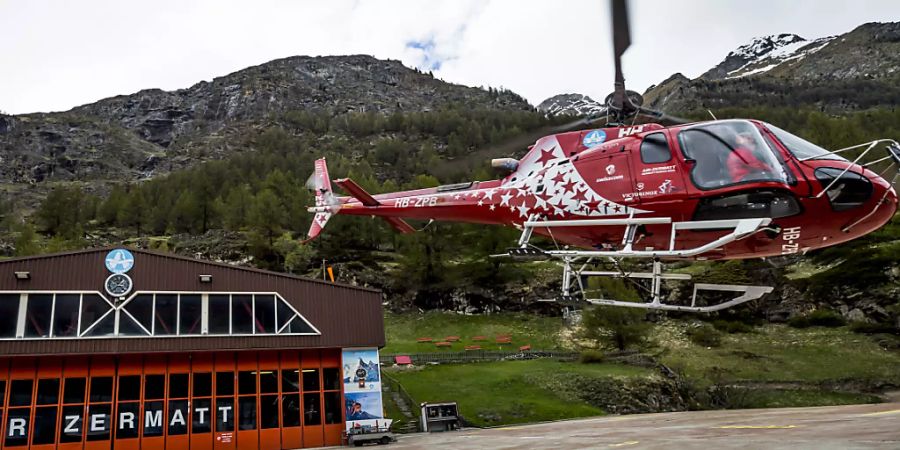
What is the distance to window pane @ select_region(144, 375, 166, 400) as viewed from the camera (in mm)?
20672

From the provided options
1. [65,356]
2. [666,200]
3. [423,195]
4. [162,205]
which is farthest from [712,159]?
[162,205]

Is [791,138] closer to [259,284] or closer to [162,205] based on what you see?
[259,284]

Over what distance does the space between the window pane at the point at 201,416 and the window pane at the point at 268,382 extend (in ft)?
6.20

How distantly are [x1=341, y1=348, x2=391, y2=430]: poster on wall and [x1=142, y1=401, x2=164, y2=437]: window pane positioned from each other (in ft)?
21.0

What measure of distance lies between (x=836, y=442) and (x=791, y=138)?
7674mm

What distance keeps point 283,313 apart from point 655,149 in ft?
50.7

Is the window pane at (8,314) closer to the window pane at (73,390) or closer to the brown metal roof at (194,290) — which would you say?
the brown metal roof at (194,290)

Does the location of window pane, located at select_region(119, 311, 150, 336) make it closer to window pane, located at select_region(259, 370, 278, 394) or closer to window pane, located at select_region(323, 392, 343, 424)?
Answer: window pane, located at select_region(259, 370, 278, 394)

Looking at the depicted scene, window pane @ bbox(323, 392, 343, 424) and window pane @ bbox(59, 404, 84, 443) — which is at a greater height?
window pane @ bbox(59, 404, 84, 443)

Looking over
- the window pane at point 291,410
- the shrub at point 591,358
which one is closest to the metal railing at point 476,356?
the shrub at point 591,358

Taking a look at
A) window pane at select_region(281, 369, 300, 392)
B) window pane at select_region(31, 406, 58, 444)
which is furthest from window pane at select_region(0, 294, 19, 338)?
window pane at select_region(281, 369, 300, 392)

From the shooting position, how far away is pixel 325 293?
77.3 ft

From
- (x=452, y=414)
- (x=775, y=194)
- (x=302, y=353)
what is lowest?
(x=452, y=414)

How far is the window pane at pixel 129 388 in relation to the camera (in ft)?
67.0
